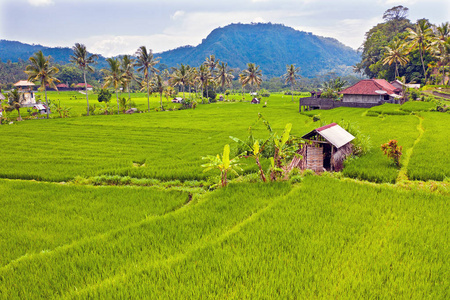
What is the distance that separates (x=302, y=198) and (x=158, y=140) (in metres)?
14.5

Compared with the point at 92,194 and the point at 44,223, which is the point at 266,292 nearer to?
the point at 44,223

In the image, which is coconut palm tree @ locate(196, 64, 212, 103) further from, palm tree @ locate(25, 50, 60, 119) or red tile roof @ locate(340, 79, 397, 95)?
red tile roof @ locate(340, 79, 397, 95)

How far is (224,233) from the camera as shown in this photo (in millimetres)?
6371

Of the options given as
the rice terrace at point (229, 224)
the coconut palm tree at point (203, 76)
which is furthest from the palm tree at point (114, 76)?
the rice terrace at point (229, 224)

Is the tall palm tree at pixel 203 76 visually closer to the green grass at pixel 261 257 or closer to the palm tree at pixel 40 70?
the palm tree at pixel 40 70

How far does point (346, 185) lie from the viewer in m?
9.44

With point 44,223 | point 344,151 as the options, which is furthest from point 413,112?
point 44,223

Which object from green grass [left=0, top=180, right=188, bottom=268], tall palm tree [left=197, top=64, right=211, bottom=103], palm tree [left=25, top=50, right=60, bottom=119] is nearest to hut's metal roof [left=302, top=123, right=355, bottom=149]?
green grass [left=0, top=180, right=188, bottom=268]

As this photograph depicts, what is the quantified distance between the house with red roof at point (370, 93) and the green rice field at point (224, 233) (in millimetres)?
26604

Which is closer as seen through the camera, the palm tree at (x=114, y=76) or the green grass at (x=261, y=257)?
the green grass at (x=261, y=257)

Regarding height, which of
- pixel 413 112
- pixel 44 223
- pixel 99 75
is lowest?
pixel 44 223

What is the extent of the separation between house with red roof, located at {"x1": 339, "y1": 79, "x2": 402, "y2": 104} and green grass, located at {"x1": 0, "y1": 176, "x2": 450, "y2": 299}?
109ft

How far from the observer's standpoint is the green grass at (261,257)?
442 centimetres

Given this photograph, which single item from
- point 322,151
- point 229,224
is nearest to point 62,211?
point 229,224
